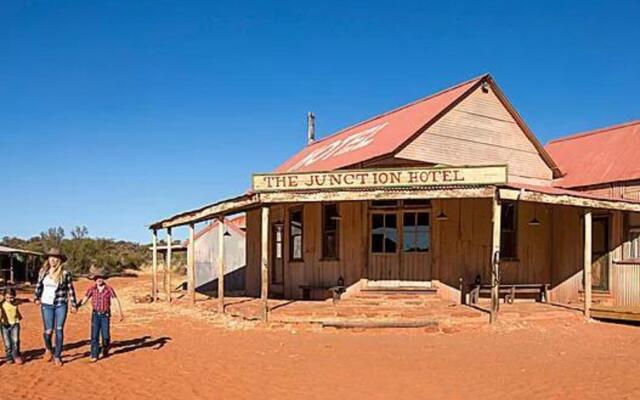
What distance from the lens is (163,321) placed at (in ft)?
52.5

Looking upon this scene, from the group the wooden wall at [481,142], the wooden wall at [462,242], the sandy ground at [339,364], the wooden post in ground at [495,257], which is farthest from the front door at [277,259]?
the wooden post in ground at [495,257]

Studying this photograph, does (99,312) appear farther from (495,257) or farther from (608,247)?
(608,247)

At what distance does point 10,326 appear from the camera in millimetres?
10281

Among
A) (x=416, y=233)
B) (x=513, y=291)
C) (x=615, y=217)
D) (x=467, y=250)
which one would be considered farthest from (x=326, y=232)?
(x=615, y=217)

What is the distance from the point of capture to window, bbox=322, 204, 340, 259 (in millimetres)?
17469

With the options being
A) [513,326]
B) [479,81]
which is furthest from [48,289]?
[479,81]

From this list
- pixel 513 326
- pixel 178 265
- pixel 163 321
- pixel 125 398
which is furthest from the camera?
pixel 178 265

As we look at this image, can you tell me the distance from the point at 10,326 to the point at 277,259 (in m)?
10.3

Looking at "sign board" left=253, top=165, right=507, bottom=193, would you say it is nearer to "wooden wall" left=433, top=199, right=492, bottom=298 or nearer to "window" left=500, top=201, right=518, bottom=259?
"wooden wall" left=433, top=199, right=492, bottom=298

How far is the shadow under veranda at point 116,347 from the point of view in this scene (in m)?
11.0

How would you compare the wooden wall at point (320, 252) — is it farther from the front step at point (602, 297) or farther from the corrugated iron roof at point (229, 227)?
the corrugated iron roof at point (229, 227)

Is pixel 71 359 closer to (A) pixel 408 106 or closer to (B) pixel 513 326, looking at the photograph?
(B) pixel 513 326

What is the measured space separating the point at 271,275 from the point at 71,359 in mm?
9739

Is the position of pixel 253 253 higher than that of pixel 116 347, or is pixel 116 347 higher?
pixel 253 253
